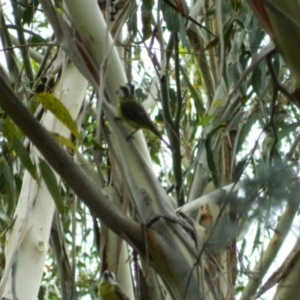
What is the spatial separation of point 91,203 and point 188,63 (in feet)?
8.10

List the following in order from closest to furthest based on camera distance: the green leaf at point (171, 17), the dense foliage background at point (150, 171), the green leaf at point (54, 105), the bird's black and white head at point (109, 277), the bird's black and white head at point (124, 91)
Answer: the dense foliage background at point (150, 171)
the green leaf at point (54, 105)
the bird's black and white head at point (124, 91)
the green leaf at point (171, 17)
the bird's black and white head at point (109, 277)

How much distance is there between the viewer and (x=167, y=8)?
1.75 metres

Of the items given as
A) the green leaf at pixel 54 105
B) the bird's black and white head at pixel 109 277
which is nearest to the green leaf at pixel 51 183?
the green leaf at pixel 54 105

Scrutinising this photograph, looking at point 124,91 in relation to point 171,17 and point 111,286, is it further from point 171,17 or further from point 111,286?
point 111,286

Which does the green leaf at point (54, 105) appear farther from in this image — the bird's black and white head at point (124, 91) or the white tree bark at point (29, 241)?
the white tree bark at point (29, 241)

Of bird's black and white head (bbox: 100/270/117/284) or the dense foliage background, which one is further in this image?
bird's black and white head (bbox: 100/270/117/284)

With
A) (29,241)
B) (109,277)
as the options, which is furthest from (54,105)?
(109,277)

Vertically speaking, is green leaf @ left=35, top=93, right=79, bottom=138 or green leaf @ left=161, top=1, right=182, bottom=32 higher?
green leaf @ left=161, top=1, right=182, bottom=32

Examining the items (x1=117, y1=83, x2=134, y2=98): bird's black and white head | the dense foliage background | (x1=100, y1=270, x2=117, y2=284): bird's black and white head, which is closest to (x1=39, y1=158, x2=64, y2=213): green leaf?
the dense foliage background

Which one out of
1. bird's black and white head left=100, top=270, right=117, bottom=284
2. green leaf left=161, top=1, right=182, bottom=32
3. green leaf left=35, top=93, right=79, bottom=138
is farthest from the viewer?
bird's black and white head left=100, top=270, right=117, bottom=284

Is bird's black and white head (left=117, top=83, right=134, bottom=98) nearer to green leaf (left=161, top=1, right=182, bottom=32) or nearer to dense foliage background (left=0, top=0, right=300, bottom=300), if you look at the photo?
dense foliage background (left=0, top=0, right=300, bottom=300)

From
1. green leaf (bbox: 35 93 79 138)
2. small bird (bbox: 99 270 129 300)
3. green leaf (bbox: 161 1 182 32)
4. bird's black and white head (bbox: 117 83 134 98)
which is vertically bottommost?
small bird (bbox: 99 270 129 300)

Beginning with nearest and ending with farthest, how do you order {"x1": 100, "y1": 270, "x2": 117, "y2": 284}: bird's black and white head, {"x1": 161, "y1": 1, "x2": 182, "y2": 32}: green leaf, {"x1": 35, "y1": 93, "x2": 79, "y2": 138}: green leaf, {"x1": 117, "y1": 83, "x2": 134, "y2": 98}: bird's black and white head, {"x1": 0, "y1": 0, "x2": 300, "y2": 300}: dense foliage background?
{"x1": 0, "y1": 0, "x2": 300, "y2": 300}: dense foliage background
{"x1": 35, "y1": 93, "x2": 79, "y2": 138}: green leaf
{"x1": 117, "y1": 83, "x2": 134, "y2": 98}: bird's black and white head
{"x1": 161, "y1": 1, "x2": 182, "y2": 32}: green leaf
{"x1": 100, "y1": 270, "x2": 117, "y2": 284}: bird's black and white head

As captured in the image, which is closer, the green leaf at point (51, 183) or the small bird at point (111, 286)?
the green leaf at point (51, 183)
